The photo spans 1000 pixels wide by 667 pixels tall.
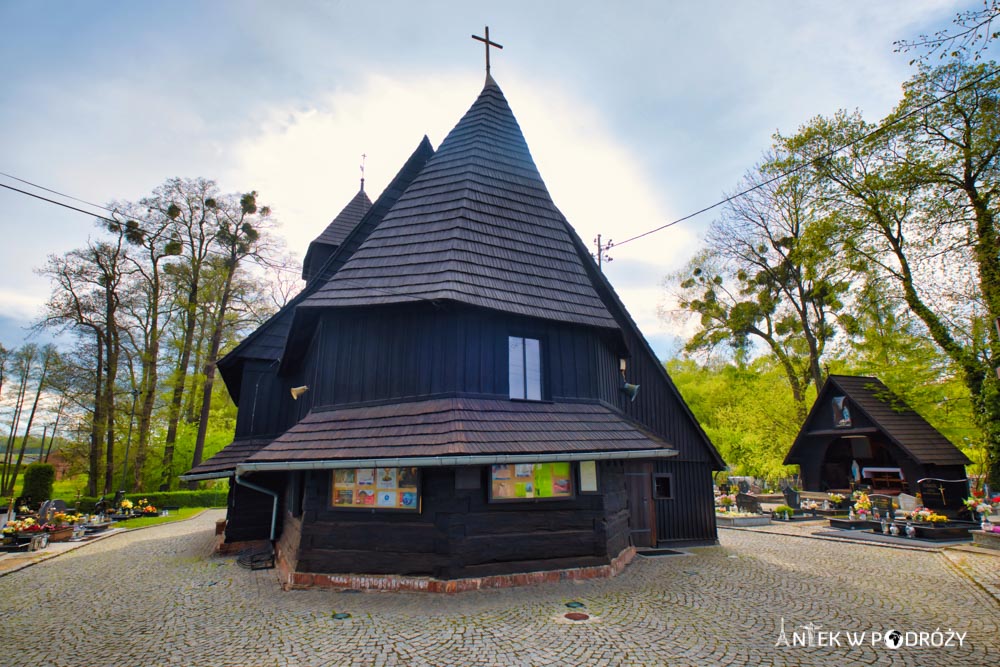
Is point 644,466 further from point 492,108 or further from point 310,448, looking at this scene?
point 492,108

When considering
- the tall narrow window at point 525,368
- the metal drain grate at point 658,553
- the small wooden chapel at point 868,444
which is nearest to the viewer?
the tall narrow window at point 525,368

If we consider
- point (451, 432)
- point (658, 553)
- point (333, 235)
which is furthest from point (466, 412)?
point (333, 235)

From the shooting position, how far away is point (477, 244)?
32.8 ft

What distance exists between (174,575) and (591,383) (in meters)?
9.19

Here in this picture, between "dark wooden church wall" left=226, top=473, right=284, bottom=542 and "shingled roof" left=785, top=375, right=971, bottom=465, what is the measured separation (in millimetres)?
19111

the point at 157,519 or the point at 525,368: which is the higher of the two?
the point at 525,368

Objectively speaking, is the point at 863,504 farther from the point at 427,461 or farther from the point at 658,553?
the point at 427,461

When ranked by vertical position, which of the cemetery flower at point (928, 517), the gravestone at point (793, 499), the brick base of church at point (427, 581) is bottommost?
the gravestone at point (793, 499)

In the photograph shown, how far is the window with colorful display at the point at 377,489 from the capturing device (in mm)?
7859

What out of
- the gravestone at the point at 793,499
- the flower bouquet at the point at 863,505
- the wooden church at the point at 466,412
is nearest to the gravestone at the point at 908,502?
the flower bouquet at the point at 863,505

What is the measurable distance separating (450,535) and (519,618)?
1627 millimetres

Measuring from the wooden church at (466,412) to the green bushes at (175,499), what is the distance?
1482 cm

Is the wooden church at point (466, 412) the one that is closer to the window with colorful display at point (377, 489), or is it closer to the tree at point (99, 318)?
the window with colorful display at point (377, 489)

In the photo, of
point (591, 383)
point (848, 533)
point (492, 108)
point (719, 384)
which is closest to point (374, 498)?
point (591, 383)
